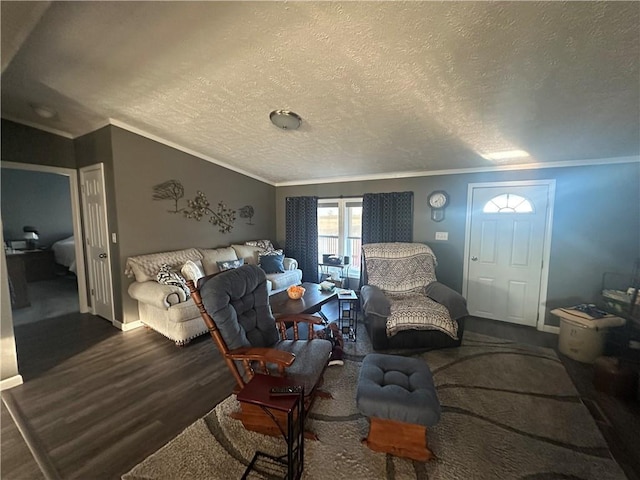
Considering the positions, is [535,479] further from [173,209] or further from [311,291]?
[173,209]

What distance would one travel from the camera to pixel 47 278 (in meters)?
5.66

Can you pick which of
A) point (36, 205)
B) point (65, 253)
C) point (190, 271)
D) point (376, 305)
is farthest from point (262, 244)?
point (36, 205)

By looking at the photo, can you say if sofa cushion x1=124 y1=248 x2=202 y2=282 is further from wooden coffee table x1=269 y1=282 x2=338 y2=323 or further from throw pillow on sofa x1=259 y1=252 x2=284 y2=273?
wooden coffee table x1=269 y1=282 x2=338 y2=323

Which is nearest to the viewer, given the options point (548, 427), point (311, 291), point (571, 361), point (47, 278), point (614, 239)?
point (548, 427)

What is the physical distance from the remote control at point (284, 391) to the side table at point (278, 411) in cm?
2

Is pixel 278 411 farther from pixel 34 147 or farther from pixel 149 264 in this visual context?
pixel 34 147

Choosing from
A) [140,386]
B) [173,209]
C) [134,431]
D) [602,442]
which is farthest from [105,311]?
[602,442]

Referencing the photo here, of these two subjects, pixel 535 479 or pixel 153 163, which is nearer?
pixel 535 479

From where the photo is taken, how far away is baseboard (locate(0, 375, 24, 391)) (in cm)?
220

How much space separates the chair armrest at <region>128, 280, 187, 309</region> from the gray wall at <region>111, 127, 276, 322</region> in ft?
1.22

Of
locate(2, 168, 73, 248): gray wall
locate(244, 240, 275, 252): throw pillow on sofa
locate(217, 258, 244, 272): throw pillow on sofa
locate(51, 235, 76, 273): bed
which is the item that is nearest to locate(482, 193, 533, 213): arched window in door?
locate(244, 240, 275, 252): throw pillow on sofa

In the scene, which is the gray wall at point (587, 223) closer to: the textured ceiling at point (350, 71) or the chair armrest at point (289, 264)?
the textured ceiling at point (350, 71)

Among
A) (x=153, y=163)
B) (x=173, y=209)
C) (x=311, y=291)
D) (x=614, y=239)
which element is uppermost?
(x=153, y=163)

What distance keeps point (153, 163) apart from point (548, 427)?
190 inches
